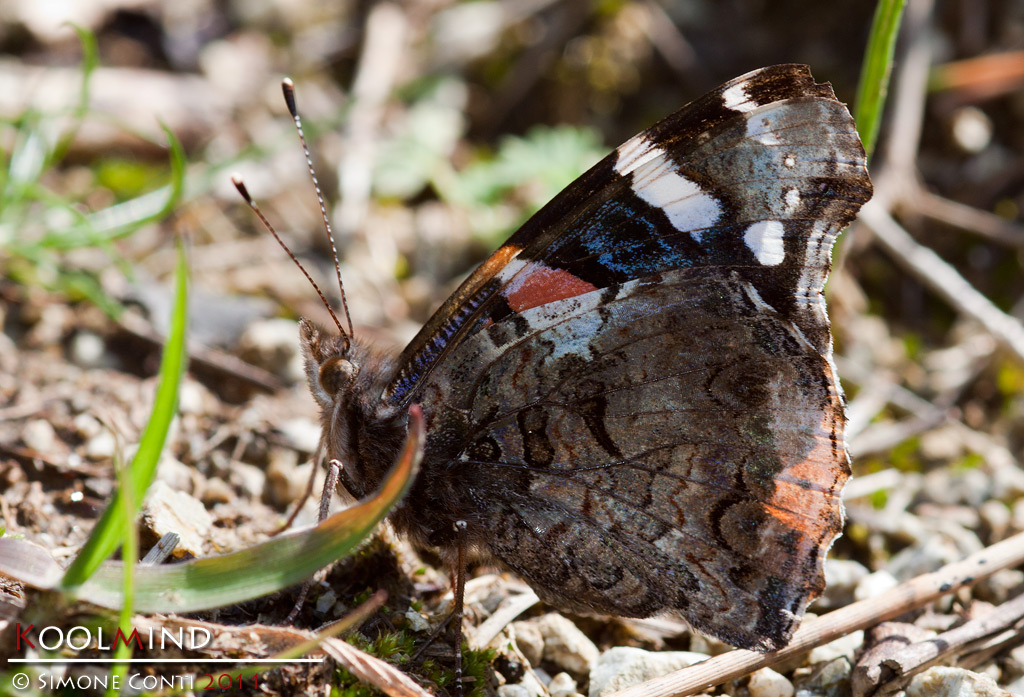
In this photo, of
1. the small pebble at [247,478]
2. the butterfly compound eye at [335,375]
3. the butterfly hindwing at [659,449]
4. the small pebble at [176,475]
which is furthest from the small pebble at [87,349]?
the butterfly hindwing at [659,449]

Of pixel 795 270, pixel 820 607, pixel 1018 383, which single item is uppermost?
pixel 1018 383

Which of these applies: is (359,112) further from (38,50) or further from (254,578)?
(254,578)

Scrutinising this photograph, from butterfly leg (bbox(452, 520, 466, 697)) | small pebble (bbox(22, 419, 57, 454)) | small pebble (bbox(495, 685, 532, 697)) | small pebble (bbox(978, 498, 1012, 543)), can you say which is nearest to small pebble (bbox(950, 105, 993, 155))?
small pebble (bbox(978, 498, 1012, 543))

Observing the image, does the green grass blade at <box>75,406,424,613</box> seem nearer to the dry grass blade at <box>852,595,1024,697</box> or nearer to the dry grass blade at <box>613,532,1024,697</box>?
the dry grass blade at <box>613,532,1024,697</box>

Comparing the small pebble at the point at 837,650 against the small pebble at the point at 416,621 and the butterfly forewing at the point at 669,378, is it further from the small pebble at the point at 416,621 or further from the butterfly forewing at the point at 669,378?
the small pebble at the point at 416,621

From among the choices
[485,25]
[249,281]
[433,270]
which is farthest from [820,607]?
[485,25]

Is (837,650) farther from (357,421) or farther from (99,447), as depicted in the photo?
(99,447)
